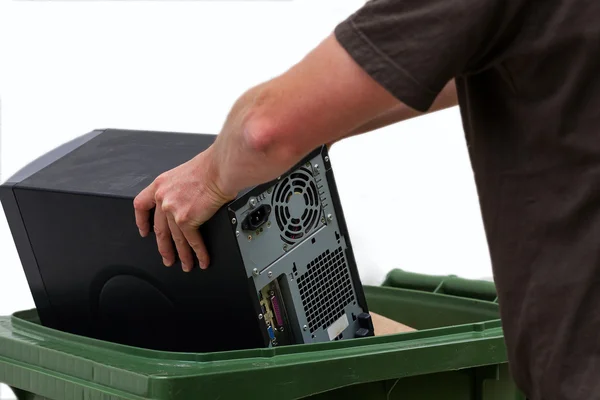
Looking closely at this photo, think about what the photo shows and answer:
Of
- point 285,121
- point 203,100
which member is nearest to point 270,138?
point 285,121

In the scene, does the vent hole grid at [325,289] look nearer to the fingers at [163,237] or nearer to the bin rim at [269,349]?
the bin rim at [269,349]

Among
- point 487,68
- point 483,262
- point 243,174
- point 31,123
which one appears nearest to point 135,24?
point 31,123

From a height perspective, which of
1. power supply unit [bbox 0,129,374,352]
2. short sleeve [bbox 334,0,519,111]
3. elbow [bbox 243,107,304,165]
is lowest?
power supply unit [bbox 0,129,374,352]

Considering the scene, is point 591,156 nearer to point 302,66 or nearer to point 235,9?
point 302,66

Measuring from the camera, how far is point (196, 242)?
1.62 m

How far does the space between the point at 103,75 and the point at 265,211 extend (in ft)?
5.33

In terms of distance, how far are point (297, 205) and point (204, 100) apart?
165 cm

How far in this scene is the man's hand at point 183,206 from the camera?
1541 mm

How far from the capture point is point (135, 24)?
3.23 metres

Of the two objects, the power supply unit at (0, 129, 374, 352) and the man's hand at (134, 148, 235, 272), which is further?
the power supply unit at (0, 129, 374, 352)

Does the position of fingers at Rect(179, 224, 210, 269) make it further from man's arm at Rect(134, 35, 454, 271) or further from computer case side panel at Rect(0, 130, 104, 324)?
computer case side panel at Rect(0, 130, 104, 324)

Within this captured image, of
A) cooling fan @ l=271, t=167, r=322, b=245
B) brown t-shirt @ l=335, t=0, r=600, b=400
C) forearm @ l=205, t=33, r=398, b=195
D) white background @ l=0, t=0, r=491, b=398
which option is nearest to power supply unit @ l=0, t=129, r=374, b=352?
cooling fan @ l=271, t=167, r=322, b=245

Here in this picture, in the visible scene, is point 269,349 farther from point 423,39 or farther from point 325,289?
point 423,39

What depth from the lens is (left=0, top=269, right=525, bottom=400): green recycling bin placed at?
61.7 inches
